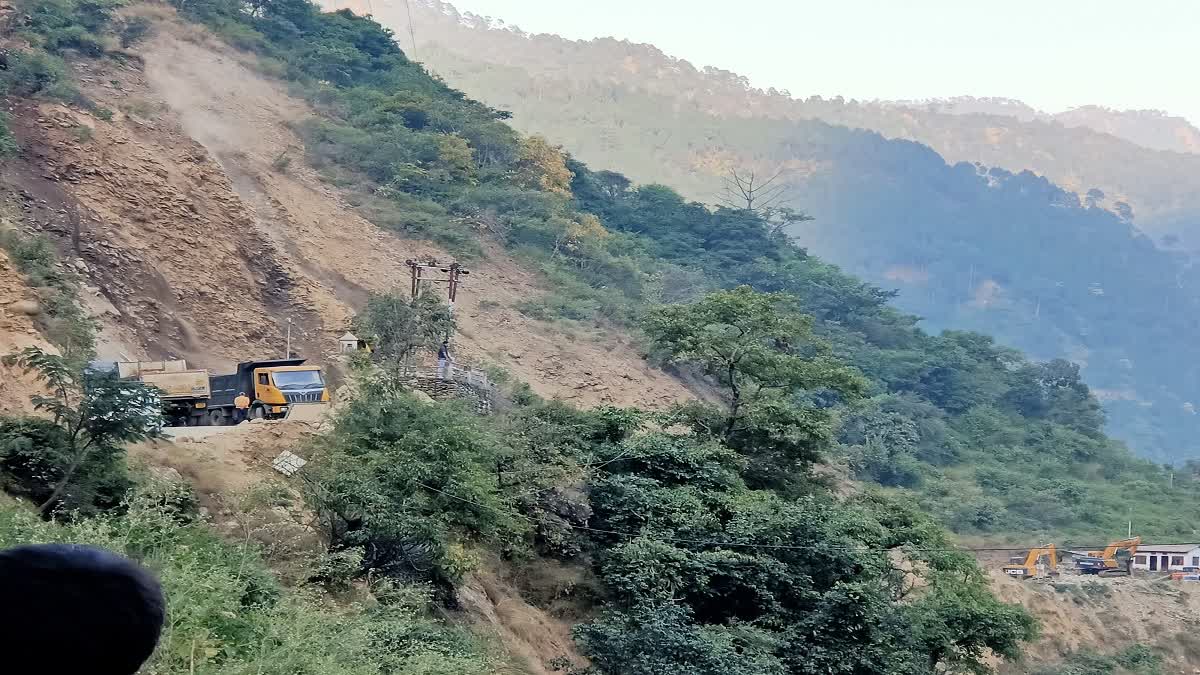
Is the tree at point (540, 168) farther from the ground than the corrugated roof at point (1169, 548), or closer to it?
farther from the ground

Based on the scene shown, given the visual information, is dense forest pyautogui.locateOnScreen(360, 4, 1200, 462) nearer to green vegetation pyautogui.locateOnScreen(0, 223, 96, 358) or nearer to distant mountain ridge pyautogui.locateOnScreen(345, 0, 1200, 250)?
distant mountain ridge pyautogui.locateOnScreen(345, 0, 1200, 250)

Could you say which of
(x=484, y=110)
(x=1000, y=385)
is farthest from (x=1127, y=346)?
(x=484, y=110)

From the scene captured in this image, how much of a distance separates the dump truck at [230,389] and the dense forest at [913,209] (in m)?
69.8

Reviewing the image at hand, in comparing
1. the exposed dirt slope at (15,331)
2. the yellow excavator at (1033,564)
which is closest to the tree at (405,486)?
the exposed dirt slope at (15,331)

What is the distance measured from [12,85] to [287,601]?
71.0 feet

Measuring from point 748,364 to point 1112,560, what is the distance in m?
20.0

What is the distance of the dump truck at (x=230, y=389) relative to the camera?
1898cm

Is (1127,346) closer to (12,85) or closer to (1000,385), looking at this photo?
(1000,385)

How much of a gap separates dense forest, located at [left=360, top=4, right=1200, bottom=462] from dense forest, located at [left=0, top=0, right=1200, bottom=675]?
50013 mm

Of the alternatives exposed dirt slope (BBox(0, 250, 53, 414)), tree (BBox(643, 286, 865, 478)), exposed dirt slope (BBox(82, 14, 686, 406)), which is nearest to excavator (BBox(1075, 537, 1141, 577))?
exposed dirt slope (BBox(82, 14, 686, 406))

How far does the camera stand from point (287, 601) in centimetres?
1051

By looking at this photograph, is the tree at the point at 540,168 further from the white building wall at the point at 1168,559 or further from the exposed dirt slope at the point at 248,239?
the white building wall at the point at 1168,559

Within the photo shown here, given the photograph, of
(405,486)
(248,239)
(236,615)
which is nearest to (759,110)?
(248,239)

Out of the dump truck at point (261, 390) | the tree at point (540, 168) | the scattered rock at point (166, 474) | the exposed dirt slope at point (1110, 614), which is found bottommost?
the exposed dirt slope at point (1110, 614)
